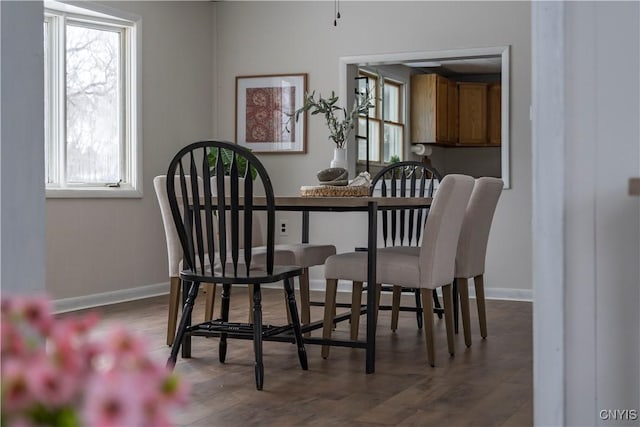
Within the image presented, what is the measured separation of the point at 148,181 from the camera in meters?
6.43

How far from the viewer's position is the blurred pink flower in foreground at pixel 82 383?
55 cm

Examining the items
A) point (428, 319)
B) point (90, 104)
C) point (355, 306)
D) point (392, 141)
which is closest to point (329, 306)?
point (355, 306)

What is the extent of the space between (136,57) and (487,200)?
3.19 metres

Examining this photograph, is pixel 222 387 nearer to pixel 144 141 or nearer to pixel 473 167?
pixel 144 141

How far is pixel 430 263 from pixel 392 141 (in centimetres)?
539

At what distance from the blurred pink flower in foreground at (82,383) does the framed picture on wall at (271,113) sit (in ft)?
20.8

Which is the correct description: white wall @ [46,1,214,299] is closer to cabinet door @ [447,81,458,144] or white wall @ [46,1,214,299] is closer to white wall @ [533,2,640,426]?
cabinet door @ [447,81,458,144]

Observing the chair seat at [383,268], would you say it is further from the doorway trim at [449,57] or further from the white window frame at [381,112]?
the white window frame at [381,112]

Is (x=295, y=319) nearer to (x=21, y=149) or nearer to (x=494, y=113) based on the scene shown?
(x=21, y=149)

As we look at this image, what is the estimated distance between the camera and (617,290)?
2021 mm

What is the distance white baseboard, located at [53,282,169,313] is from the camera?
18.2 ft

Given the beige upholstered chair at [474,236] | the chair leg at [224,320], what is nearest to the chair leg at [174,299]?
the chair leg at [224,320]

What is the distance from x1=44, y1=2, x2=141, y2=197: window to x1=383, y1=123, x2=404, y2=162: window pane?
3.26 metres

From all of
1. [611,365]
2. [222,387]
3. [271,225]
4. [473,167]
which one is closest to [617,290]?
[611,365]
